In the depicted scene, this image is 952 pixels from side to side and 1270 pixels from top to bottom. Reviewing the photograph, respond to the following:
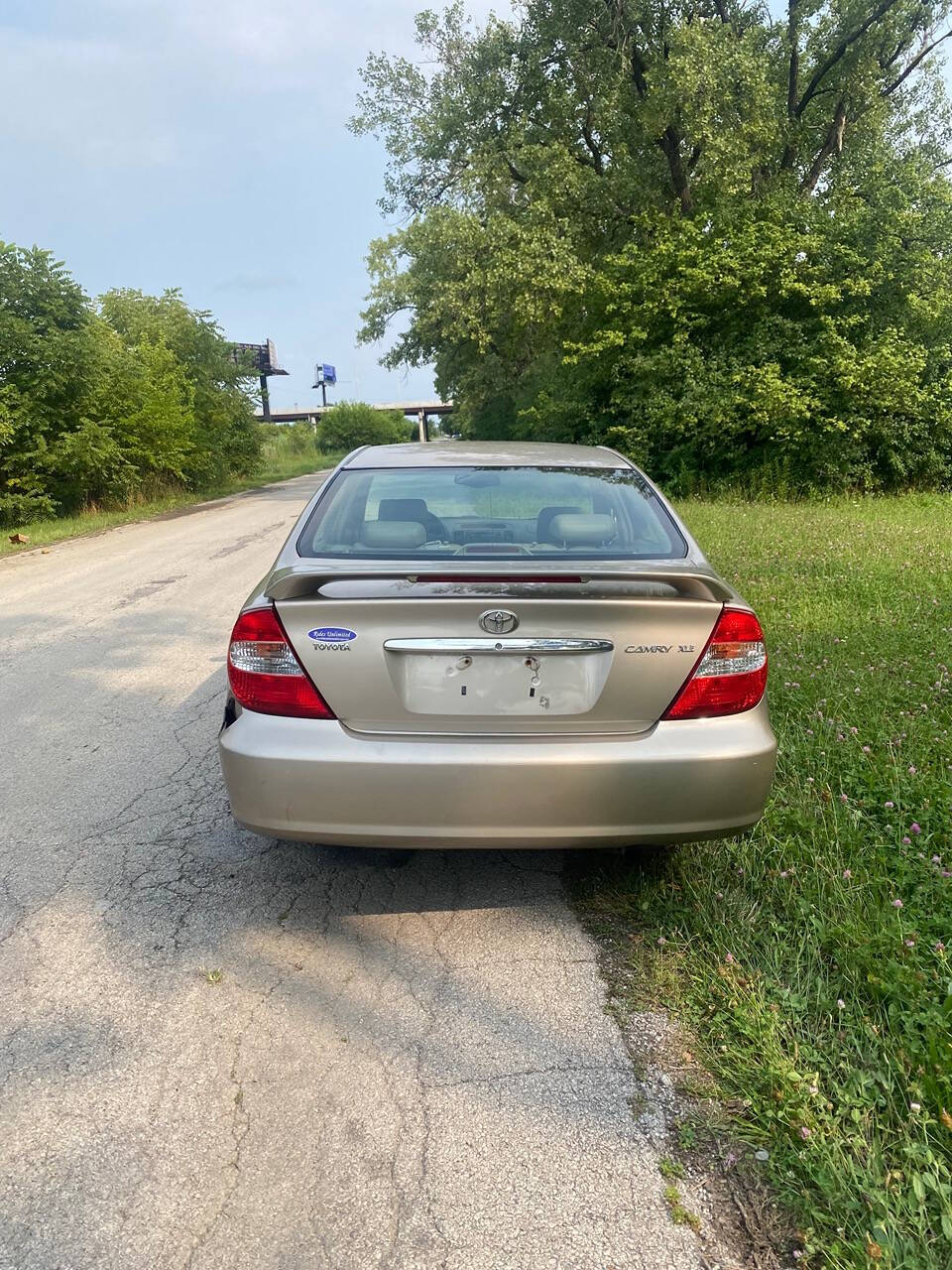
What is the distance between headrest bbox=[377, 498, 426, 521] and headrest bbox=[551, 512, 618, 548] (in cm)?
53

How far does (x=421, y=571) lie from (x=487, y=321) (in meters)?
18.2

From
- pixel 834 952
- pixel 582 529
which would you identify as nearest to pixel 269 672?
pixel 582 529

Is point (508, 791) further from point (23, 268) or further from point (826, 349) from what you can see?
point (23, 268)

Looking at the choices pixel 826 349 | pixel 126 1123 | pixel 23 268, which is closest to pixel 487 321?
pixel 826 349

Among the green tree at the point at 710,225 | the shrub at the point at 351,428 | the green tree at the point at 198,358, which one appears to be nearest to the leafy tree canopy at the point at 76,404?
the green tree at the point at 198,358

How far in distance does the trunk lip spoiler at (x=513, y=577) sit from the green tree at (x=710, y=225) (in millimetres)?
13740

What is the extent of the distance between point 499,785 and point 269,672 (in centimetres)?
79

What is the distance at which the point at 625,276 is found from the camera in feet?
56.0

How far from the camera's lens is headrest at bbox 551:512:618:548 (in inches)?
125

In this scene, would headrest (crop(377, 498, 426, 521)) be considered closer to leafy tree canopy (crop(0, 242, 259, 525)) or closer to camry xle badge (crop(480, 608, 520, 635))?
camry xle badge (crop(480, 608, 520, 635))

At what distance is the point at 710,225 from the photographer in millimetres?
16719

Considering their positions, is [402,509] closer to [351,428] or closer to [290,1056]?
[290,1056]

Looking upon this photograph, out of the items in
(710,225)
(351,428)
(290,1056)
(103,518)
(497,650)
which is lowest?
(351,428)

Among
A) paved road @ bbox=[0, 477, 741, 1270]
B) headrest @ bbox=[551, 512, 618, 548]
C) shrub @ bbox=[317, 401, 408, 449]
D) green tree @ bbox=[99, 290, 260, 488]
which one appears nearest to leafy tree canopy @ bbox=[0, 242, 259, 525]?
green tree @ bbox=[99, 290, 260, 488]
